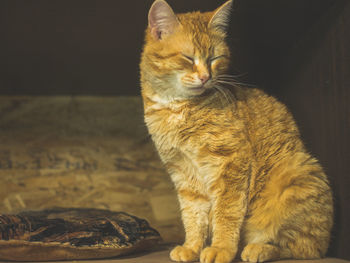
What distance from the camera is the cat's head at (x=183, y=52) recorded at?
1.57 metres

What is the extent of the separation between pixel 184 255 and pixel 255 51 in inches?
44.5

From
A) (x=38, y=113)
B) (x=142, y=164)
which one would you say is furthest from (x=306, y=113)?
(x=38, y=113)

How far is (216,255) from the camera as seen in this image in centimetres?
145

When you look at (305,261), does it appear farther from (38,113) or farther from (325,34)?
(38,113)

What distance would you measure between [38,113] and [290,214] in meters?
1.77

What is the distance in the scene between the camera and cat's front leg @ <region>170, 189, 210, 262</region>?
168cm

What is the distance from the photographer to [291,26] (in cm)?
184

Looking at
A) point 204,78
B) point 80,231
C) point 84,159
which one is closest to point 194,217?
point 80,231

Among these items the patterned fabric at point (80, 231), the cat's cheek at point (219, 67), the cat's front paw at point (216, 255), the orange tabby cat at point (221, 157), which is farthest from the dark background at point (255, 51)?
the patterned fabric at point (80, 231)

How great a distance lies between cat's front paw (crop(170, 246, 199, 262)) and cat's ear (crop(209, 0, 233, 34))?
37.0 inches

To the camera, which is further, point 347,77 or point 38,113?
point 38,113

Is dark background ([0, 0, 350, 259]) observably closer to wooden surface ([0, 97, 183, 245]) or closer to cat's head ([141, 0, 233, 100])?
cat's head ([141, 0, 233, 100])

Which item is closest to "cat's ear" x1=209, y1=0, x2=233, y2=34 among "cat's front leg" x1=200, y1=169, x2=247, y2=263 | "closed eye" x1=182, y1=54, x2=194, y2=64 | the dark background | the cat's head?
the cat's head

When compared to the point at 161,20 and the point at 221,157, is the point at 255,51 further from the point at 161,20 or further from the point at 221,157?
the point at 221,157
